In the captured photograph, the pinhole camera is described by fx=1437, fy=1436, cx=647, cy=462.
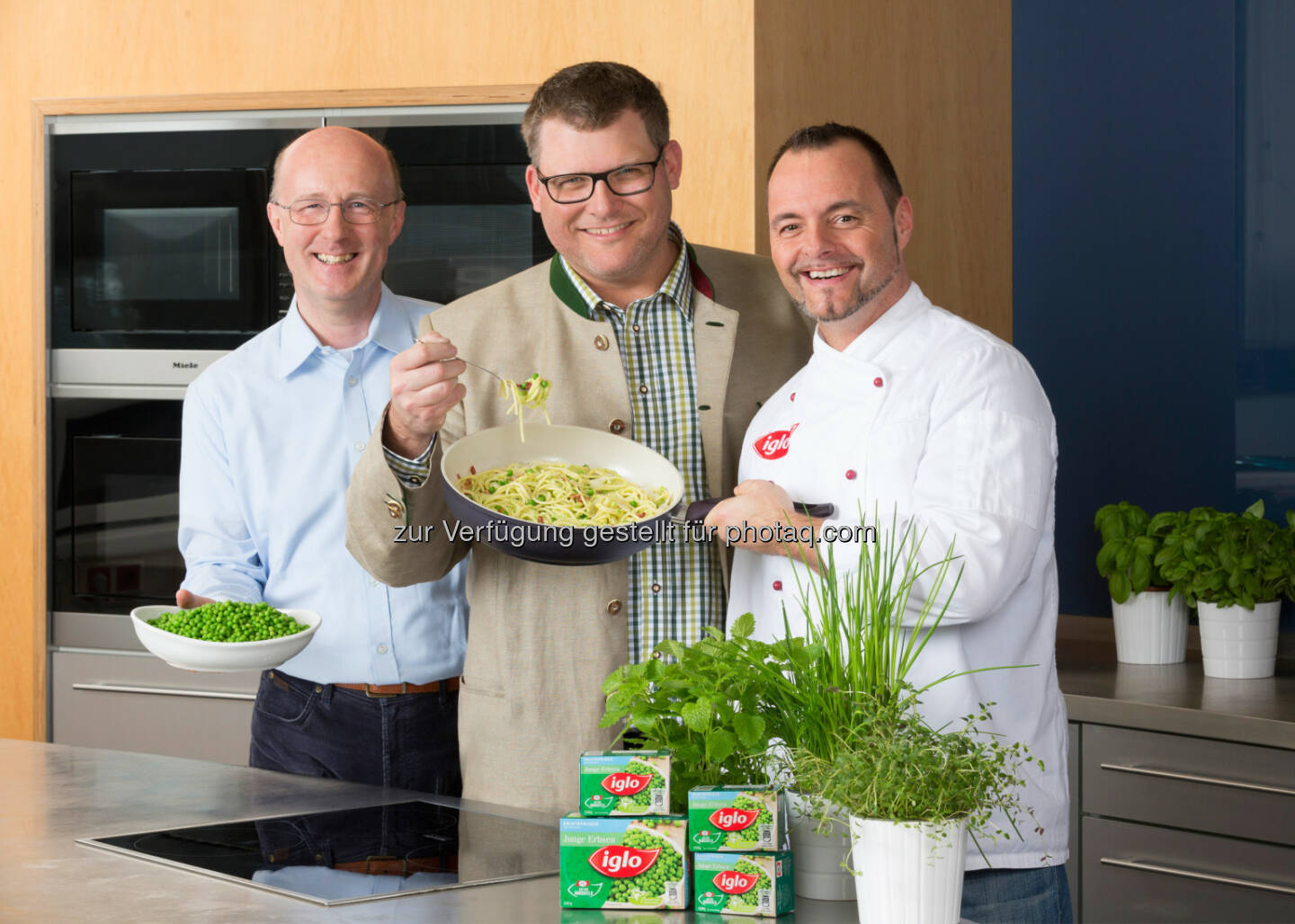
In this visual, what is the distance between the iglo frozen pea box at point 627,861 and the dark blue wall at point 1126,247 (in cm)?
241

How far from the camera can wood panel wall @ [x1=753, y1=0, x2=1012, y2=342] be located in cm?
288

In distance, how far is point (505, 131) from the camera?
10.1 feet

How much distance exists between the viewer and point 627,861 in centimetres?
131

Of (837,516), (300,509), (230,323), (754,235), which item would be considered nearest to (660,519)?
(837,516)

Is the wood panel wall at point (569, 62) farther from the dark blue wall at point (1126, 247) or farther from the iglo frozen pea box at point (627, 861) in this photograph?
the iglo frozen pea box at point (627, 861)

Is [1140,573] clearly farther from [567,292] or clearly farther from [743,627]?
[743,627]

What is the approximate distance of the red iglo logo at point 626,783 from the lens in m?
1.31

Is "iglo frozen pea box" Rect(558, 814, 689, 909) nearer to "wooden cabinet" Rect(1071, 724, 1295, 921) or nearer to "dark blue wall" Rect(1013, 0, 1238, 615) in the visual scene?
"wooden cabinet" Rect(1071, 724, 1295, 921)

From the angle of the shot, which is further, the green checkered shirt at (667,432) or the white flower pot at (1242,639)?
the white flower pot at (1242,639)

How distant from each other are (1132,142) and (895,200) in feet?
5.71

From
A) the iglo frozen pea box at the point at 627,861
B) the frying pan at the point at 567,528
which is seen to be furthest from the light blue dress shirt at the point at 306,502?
the iglo frozen pea box at the point at 627,861

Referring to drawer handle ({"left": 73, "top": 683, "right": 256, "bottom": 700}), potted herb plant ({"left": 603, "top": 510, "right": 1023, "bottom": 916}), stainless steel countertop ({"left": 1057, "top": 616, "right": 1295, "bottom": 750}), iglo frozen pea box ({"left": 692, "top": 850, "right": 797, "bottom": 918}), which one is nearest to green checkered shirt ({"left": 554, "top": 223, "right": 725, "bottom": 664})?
potted herb plant ({"left": 603, "top": 510, "right": 1023, "bottom": 916})

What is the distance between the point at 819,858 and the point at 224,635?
1004mm

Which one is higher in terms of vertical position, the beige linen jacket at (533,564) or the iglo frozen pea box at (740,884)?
the beige linen jacket at (533,564)
